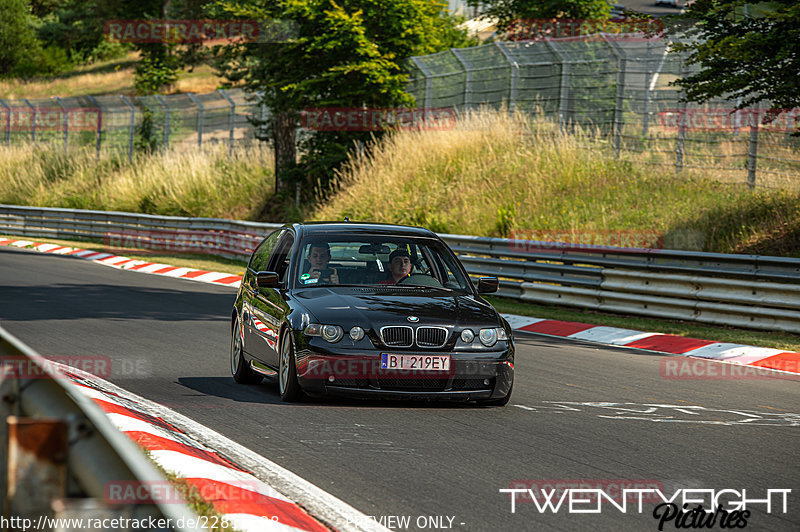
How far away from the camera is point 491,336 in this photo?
8.63 metres

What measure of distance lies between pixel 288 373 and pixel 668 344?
7.14 metres

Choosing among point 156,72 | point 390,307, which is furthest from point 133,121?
point 156,72

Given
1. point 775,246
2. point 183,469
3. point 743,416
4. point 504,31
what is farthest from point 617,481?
point 504,31

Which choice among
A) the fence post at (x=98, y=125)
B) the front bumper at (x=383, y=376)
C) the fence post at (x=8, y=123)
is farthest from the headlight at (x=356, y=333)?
the fence post at (x=8, y=123)

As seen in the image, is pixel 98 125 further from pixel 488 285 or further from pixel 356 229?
pixel 488 285

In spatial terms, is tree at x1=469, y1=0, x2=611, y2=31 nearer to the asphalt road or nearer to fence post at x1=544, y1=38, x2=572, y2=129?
fence post at x1=544, y1=38, x2=572, y2=129

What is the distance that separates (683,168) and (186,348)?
1412 cm

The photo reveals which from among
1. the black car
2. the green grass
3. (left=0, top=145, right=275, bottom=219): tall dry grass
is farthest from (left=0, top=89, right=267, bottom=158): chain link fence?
the black car

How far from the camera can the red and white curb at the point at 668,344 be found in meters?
12.8

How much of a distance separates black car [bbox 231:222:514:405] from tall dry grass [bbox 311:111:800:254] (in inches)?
383

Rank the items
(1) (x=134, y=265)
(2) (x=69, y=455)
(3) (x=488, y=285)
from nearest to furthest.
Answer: (2) (x=69, y=455), (3) (x=488, y=285), (1) (x=134, y=265)

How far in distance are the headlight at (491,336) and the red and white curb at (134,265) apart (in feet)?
44.2

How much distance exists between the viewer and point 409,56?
31.2 m

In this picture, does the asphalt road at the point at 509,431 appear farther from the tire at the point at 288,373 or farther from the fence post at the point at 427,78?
the fence post at the point at 427,78
